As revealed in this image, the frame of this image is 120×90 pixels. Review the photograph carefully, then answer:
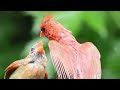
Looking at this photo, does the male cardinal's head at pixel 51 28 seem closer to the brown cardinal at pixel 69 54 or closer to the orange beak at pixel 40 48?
the brown cardinal at pixel 69 54

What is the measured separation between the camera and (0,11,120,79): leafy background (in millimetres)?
3814

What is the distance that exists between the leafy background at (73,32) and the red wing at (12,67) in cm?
4

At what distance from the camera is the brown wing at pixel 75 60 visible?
378cm

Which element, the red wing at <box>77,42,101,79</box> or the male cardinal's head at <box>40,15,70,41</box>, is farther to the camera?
the male cardinal's head at <box>40,15,70,41</box>

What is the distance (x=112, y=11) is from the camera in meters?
3.94

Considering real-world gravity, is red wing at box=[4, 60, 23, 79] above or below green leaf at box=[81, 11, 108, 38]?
below

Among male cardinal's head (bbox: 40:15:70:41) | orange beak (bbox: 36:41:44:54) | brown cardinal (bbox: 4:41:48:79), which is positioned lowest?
brown cardinal (bbox: 4:41:48:79)

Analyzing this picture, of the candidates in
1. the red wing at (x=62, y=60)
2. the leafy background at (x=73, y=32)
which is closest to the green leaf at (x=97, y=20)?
the leafy background at (x=73, y=32)

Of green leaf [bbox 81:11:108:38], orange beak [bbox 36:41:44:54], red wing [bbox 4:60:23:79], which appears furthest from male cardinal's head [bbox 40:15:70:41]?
red wing [bbox 4:60:23:79]

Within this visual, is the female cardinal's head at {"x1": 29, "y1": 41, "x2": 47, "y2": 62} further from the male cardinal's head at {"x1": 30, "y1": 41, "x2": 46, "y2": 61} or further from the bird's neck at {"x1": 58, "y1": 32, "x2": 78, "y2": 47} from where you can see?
the bird's neck at {"x1": 58, "y1": 32, "x2": 78, "y2": 47}

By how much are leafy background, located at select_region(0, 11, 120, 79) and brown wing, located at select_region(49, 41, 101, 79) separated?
0.06 meters

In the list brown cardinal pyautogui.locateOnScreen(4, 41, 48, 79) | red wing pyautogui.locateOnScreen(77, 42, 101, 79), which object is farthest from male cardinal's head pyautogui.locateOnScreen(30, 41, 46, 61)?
red wing pyautogui.locateOnScreen(77, 42, 101, 79)

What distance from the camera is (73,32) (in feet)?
12.7
